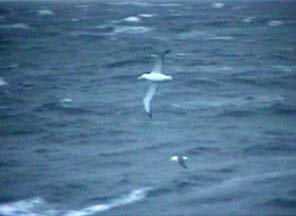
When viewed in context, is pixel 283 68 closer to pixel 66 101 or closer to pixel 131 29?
pixel 66 101

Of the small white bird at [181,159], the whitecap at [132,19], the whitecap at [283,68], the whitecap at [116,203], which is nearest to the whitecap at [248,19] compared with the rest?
the whitecap at [132,19]

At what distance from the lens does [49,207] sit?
30.6 meters

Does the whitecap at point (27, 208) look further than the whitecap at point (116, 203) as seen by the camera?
Yes

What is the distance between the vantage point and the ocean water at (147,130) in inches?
1217

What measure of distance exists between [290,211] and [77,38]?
5798cm

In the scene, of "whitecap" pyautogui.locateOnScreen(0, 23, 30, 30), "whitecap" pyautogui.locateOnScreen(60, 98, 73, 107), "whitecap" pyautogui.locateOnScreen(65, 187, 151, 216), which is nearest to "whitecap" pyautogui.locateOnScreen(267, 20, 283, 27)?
"whitecap" pyautogui.locateOnScreen(0, 23, 30, 30)

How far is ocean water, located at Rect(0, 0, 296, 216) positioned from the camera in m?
30.9

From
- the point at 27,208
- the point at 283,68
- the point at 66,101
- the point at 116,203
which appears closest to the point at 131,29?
the point at 283,68

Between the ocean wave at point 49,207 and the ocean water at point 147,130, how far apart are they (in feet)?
0.12

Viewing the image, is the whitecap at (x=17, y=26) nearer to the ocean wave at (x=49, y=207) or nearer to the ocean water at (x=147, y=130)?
the ocean water at (x=147, y=130)

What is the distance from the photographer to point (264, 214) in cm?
2902

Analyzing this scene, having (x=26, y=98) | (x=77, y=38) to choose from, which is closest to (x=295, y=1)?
(x=77, y=38)

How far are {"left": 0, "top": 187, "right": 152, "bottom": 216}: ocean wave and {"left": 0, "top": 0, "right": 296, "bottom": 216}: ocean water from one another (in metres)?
0.04

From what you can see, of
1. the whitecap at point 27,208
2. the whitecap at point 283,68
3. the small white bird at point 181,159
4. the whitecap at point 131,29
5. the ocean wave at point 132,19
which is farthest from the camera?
the ocean wave at point 132,19
